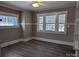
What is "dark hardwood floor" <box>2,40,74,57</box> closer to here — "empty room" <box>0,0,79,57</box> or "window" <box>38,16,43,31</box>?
"empty room" <box>0,0,79,57</box>

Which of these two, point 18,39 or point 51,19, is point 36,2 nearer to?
point 51,19

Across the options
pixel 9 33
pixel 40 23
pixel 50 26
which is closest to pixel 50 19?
pixel 50 26

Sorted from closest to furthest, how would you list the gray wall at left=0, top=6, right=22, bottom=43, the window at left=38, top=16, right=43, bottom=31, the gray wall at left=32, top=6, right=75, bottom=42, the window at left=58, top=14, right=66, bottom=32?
the gray wall at left=0, top=6, right=22, bottom=43 → the gray wall at left=32, top=6, right=75, bottom=42 → the window at left=58, top=14, right=66, bottom=32 → the window at left=38, top=16, right=43, bottom=31

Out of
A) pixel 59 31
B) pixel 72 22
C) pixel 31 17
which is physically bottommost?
pixel 59 31

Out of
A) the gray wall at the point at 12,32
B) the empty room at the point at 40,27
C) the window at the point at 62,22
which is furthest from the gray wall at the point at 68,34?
the gray wall at the point at 12,32

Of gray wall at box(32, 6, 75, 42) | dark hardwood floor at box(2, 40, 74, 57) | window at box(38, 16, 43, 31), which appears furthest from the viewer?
window at box(38, 16, 43, 31)

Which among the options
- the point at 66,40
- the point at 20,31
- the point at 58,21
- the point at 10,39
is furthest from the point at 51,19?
the point at 10,39

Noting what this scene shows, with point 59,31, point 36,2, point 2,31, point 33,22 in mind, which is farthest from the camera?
point 33,22

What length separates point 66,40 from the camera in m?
2.55

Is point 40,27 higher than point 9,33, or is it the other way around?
point 40,27

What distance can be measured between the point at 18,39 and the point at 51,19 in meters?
1.32

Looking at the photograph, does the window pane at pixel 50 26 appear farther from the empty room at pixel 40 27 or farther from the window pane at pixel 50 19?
the window pane at pixel 50 19

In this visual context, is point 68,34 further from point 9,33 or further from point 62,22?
point 9,33

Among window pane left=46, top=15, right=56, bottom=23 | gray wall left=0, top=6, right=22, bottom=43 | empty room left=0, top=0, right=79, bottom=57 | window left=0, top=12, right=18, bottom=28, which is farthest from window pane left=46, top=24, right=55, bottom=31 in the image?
window left=0, top=12, right=18, bottom=28
